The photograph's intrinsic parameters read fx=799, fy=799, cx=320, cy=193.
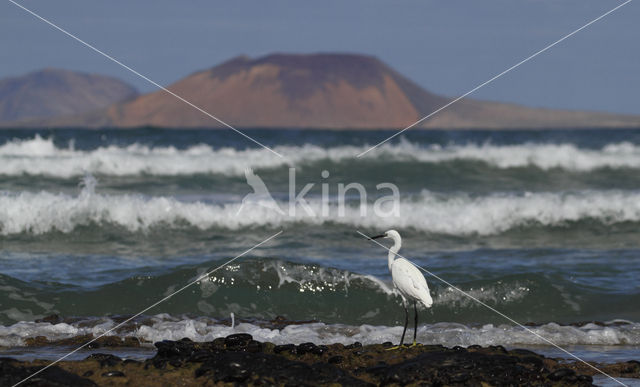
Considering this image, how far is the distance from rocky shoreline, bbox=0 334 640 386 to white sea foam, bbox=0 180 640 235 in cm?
822

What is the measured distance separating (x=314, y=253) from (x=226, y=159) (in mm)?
12056

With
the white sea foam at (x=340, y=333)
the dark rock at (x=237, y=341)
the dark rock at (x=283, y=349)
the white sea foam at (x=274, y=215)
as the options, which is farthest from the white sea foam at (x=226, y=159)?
the dark rock at (x=283, y=349)

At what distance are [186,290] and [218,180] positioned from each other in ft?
38.6

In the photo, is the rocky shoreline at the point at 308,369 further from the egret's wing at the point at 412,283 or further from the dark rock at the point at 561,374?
the egret's wing at the point at 412,283

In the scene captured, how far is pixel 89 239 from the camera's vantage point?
13.0 meters

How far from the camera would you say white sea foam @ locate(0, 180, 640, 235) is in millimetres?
13805

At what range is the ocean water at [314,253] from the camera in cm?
A: 764

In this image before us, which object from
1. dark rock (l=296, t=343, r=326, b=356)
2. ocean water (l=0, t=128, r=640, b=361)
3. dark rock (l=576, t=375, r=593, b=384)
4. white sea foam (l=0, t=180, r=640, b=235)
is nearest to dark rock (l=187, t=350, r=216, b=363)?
dark rock (l=296, t=343, r=326, b=356)

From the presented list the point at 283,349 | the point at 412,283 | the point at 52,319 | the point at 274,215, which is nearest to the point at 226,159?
the point at 274,215

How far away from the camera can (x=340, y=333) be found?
7285 mm

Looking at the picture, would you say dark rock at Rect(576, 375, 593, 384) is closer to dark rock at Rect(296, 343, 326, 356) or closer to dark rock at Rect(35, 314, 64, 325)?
dark rock at Rect(296, 343, 326, 356)

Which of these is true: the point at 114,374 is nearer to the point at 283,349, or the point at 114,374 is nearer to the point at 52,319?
the point at 283,349

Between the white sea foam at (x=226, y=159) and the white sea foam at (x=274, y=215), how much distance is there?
249 inches

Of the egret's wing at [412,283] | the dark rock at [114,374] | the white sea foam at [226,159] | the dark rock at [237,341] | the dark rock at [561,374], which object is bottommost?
the dark rock at [561,374]
